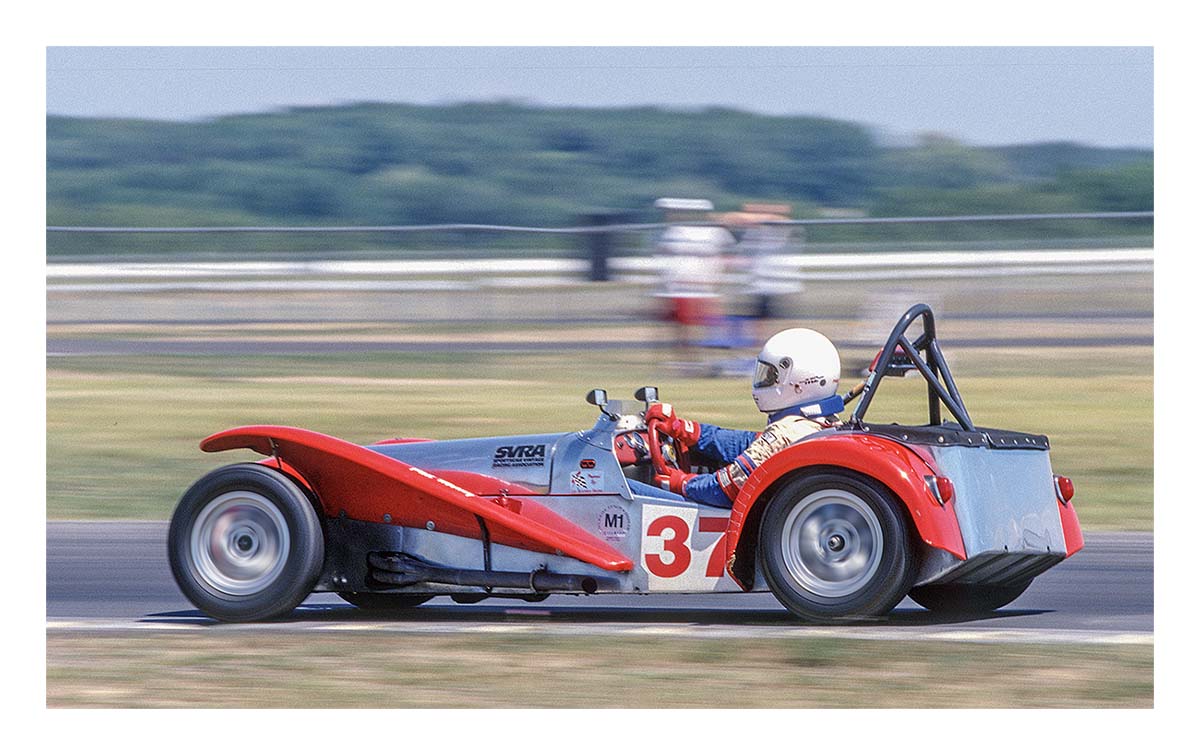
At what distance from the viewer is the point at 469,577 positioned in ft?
22.1

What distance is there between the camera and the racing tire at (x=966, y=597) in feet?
23.2

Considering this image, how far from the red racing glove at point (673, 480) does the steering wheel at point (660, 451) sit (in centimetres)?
2

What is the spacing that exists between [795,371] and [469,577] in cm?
161

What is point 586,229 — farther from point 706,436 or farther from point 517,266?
point 706,436

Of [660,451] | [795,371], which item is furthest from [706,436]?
[795,371]

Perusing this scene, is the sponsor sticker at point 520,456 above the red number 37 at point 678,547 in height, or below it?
above

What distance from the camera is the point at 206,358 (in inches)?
618

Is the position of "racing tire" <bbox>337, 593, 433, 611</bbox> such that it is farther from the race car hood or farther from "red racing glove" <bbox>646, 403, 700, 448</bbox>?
"red racing glove" <bbox>646, 403, 700, 448</bbox>

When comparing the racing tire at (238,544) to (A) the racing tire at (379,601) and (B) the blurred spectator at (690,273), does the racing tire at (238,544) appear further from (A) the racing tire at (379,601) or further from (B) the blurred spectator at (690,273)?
(B) the blurred spectator at (690,273)

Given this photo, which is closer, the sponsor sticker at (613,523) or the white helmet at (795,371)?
the sponsor sticker at (613,523)

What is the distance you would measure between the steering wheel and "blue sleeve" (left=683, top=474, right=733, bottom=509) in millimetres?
190

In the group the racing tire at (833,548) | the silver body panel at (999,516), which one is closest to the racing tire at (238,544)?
the racing tire at (833,548)

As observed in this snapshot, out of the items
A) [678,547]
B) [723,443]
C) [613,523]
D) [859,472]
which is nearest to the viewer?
[859,472]

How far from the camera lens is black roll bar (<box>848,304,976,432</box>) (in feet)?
21.9
